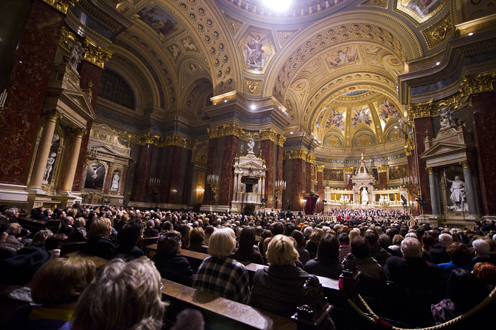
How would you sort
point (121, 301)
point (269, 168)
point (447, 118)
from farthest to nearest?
1. point (269, 168)
2. point (447, 118)
3. point (121, 301)

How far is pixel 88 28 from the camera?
31.0ft

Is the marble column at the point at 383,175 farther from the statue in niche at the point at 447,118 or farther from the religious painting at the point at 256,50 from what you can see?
the religious painting at the point at 256,50

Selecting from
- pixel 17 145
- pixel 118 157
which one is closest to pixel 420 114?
pixel 17 145

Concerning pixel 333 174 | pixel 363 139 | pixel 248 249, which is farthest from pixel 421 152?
pixel 363 139

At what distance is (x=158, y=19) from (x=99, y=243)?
57.7ft

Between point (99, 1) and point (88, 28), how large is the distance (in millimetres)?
1224

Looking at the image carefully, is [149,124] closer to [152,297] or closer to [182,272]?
[182,272]

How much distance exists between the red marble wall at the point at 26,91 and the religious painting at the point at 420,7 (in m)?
16.7

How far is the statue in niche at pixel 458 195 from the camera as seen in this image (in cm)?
1043

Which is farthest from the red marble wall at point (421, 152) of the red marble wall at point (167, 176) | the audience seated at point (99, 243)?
the red marble wall at point (167, 176)

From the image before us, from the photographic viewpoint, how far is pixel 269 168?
16828mm

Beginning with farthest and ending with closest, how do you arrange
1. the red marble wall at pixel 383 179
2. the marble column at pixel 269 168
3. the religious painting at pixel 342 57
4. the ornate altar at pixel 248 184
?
the red marble wall at pixel 383 179 < the religious painting at pixel 342 57 < the marble column at pixel 269 168 < the ornate altar at pixel 248 184

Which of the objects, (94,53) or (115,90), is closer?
(94,53)

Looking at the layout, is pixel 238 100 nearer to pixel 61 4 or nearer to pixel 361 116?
pixel 61 4
